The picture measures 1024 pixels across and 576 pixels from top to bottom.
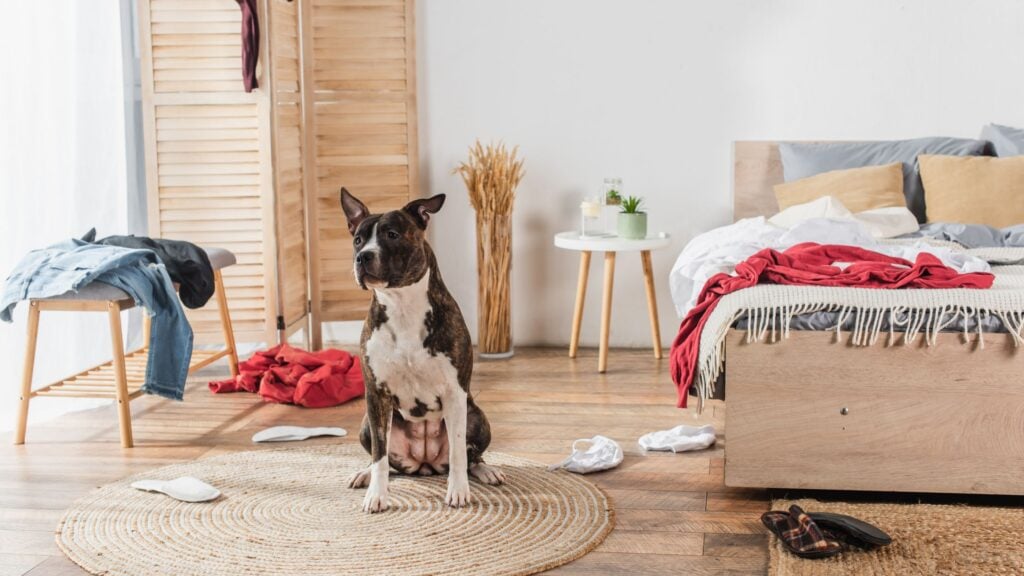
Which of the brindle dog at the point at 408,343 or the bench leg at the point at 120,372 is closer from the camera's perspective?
the brindle dog at the point at 408,343

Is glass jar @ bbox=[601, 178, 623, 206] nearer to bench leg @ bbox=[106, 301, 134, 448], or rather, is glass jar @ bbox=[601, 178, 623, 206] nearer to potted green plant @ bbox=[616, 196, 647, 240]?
potted green plant @ bbox=[616, 196, 647, 240]

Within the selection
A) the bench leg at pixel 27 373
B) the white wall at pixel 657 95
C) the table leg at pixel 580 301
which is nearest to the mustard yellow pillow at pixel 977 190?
the white wall at pixel 657 95

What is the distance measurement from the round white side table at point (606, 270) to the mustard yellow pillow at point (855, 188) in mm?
547

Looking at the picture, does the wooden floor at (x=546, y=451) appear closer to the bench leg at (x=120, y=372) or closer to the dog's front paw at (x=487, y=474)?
the bench leg at (x=120, y=372)

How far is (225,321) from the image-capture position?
14.0 ft

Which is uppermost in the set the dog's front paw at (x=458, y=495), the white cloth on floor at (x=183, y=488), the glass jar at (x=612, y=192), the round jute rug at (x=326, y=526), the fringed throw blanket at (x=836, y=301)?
the glass jar at (x=612, y=192)

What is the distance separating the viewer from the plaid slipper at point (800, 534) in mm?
2461

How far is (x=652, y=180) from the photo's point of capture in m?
4.89

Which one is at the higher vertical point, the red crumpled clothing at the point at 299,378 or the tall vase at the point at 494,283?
the tall vase at the point at 494,283

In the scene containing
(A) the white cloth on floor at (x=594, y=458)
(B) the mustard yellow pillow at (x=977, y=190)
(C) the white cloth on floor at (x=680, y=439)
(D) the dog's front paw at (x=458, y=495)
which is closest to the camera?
(D) the dog's front paw at (x=458, y=495)

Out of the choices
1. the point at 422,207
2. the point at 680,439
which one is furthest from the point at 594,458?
the point at 422,207

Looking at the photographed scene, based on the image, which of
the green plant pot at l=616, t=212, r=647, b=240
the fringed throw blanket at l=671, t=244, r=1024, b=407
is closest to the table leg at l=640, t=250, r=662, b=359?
the green plant pot at l=616, t=212, r=647, b=240

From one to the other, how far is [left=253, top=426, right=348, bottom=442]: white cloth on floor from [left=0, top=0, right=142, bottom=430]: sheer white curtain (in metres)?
0.80

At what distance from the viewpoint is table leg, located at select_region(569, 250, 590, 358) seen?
15.4 ft
